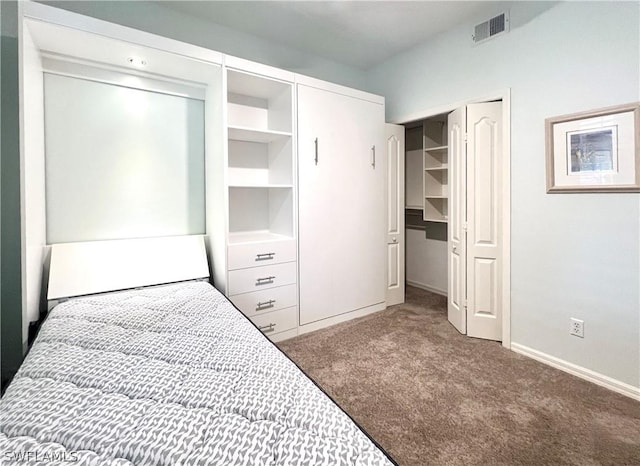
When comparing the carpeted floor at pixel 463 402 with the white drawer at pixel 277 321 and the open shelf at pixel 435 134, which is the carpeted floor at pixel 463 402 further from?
the open shelf at pixel 435 134

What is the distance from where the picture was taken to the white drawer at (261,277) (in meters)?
2.37

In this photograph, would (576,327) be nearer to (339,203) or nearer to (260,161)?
(339,203)

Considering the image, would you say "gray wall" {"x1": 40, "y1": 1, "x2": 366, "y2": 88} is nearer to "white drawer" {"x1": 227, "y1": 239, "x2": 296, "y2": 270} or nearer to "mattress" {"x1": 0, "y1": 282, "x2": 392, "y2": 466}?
"white drawer" {"x1": 227, "y1": 239, "x2": 296, "y2": 270}

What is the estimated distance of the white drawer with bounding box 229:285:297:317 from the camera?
241 centimetres

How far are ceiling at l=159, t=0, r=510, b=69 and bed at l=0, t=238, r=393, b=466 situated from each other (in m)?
2.52

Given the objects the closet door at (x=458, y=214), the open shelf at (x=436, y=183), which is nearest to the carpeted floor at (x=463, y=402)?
the closet door at (x=458, y=214)

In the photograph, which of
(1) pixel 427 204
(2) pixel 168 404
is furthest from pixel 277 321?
(1) pixel 427 204

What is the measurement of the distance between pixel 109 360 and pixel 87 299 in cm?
91

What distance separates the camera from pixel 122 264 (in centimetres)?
214

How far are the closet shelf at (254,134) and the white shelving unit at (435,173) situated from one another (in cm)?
202

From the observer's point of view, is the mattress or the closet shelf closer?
the mattress

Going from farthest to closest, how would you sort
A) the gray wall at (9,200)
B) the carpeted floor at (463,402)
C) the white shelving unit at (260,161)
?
the white shelving unit at (260,161)
the gray wall at (9,200)
the carpeted floor at (463,402)

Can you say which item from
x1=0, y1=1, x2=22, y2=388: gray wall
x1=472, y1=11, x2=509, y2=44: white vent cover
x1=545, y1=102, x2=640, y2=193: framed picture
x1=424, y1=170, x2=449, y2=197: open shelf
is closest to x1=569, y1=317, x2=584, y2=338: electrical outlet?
x1=545, y1=102, x2=640, y2=193: framed picture

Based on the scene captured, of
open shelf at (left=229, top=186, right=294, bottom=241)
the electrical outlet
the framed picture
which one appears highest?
the framed picture
